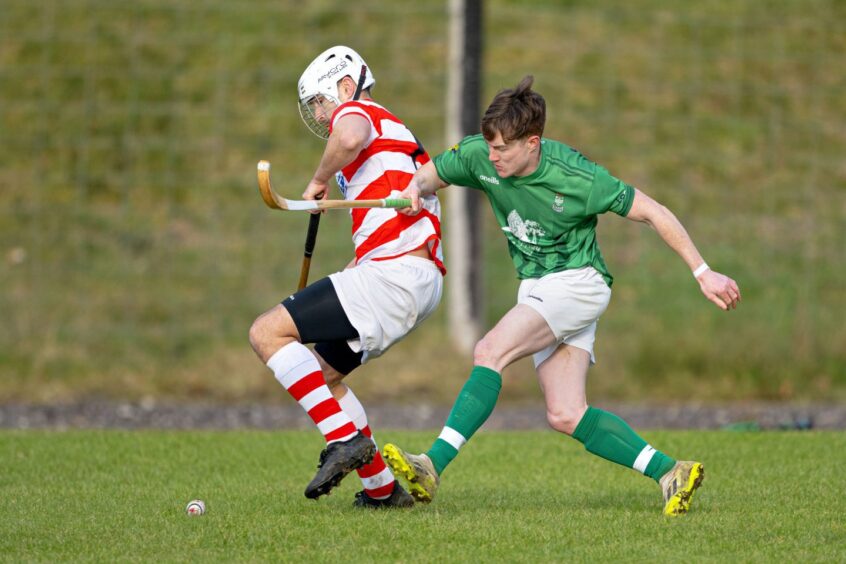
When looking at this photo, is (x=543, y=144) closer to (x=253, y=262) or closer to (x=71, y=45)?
(x=253, y=262)

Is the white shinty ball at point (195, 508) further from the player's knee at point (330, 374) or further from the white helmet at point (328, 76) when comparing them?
the white helmet at point (328, 76)

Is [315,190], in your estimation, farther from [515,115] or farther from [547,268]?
[547,268]

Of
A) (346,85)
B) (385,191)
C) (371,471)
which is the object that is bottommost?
(371,471)

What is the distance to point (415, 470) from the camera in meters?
5.56

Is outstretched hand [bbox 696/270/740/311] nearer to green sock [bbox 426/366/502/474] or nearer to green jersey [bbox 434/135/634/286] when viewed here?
green jersey [bbox 434/135/634/286]

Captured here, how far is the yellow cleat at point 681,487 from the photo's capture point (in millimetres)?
5738

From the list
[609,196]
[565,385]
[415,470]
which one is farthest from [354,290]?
[609,196]

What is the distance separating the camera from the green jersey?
18.9 feet

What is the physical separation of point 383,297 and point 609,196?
1063 millimetres

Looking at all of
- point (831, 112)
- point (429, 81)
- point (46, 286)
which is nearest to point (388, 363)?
point (46, 286)

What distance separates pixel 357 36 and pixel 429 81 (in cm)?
98

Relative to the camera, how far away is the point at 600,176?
18.9 ft

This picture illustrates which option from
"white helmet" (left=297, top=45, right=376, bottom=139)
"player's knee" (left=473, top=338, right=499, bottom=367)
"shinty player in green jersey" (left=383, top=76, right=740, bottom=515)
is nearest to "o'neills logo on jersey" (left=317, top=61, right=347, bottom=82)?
"white helmet" (left=297, top=45, right=376, bottom=139)

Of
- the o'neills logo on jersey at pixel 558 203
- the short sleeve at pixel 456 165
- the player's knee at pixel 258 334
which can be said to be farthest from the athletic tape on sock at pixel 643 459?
the player's knee at pixel 258 334
